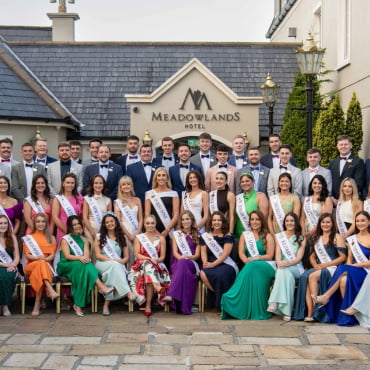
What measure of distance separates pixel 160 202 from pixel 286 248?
1855 millimetres

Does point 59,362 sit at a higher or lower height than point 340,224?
lower

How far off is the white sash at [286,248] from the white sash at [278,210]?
390mm

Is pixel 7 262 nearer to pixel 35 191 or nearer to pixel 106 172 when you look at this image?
pixel 35 191

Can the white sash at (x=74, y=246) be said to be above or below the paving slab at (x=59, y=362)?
above

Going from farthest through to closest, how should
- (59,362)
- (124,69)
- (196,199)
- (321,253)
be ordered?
(124,69) → (196,199) → (321,253) → (59,362)

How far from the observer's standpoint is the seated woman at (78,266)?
8.78 meters

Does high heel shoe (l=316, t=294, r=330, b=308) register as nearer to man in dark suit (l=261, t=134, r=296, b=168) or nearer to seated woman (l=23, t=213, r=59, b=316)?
man in dark suit (l=261, t=134, r=296, b=168)

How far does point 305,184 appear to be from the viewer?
9.95m

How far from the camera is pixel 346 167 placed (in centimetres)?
1001

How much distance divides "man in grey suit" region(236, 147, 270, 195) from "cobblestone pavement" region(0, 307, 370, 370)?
213 centimetres

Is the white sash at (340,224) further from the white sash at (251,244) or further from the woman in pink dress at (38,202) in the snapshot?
the woman in pink dress at (38,202)

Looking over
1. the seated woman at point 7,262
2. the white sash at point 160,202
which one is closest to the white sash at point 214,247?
the white sash at point 160,202

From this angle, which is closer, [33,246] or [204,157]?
[33,246]

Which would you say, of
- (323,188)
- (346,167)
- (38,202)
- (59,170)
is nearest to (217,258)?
(323,188)
